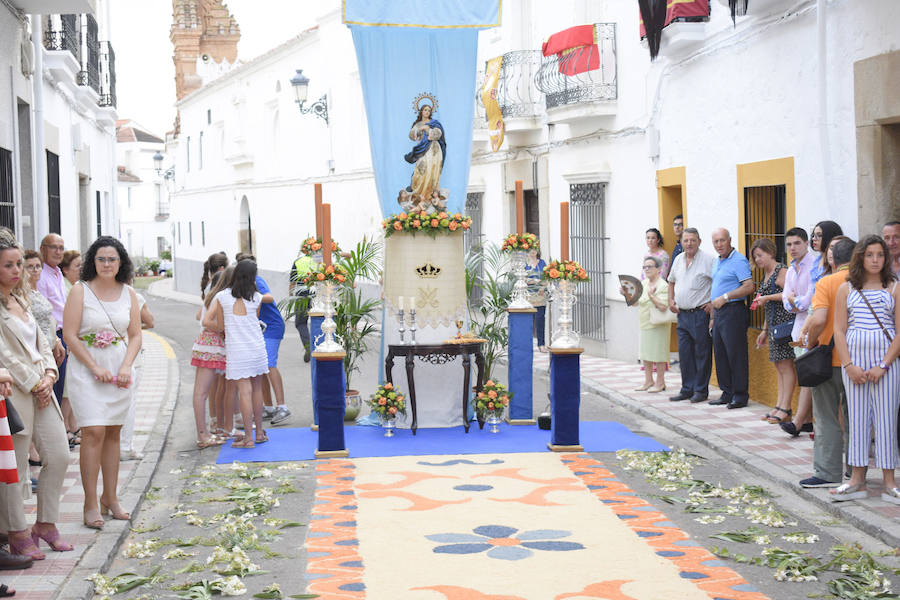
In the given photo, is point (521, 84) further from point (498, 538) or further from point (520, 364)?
point (498, 538)

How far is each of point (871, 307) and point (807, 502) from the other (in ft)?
4.32

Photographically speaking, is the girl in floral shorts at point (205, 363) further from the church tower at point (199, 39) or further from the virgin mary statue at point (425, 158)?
the church tower at point (199, 39)

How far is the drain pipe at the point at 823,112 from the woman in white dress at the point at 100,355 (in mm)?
6018

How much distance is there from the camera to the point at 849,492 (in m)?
6.79

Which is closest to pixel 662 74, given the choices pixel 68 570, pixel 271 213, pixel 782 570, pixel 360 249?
pixel 360 249

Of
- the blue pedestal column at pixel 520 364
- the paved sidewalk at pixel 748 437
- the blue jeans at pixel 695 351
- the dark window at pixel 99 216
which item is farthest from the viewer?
the dark window at pixel 99 216

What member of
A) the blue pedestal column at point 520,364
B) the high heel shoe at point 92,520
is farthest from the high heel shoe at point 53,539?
the blue pedestal column at point 520,364

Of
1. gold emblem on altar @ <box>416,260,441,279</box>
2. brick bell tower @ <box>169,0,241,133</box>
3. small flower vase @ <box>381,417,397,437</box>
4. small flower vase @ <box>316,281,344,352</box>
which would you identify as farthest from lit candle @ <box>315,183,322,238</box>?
brick bell tower @ <box>169,0,241,133</box>

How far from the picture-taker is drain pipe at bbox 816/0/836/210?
9469 millimetres

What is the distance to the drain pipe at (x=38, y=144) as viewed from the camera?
12.5 m

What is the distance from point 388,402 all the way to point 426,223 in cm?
164

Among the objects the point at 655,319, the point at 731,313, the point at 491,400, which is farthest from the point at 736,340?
the point at 491,400

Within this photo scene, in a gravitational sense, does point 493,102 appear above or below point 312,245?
above

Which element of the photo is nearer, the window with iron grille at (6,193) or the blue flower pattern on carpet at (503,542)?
the blue flower pattern on carpet at (503,542)
